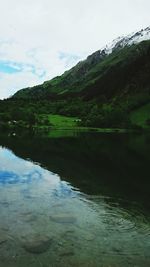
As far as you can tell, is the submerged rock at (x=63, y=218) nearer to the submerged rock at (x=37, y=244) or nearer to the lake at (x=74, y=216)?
the lake at (x=74, y=216)

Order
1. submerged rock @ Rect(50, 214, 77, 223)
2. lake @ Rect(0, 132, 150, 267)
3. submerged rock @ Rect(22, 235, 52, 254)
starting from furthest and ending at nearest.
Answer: submerged rock @ Rect(50, 214, 77, 223) → submerged rock @ Rect(22, 235, 52, 254) → lake @ Rect(0, 132, 150, 267)

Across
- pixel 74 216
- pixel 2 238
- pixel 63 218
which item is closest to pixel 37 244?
pixel 2 238

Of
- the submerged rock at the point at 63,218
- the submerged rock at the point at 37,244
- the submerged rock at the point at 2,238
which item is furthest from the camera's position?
the submerged rock at the point at 63,218

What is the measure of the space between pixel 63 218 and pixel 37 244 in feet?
22.1

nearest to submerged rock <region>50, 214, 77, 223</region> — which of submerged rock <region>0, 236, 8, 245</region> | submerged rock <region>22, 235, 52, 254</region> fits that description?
submerged rock <region>22, 235, 52, 254</region>

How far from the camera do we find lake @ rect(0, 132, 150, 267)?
22375 millimetres

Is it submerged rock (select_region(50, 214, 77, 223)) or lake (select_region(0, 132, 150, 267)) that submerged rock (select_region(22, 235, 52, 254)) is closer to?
lake (select_region(0, 132, 150, 267))

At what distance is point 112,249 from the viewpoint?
2384 centimetres

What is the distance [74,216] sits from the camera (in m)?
31.3

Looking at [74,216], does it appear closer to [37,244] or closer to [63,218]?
[63,218]

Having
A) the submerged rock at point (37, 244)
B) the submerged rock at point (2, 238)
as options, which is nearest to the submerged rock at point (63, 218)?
the submerged rock at point (37, 244)

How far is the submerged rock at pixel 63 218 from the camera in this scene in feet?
97.2

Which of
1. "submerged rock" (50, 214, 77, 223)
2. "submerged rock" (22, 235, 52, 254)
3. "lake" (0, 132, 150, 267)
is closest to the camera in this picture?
"lake" (0, 132, 150, 267)

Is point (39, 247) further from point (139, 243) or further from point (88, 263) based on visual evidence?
point (139, 243)
